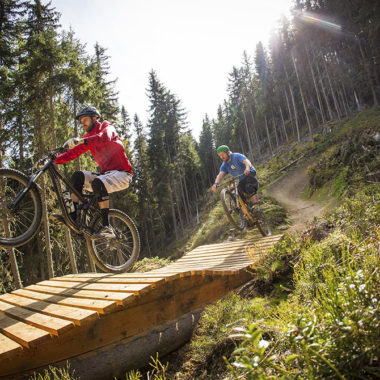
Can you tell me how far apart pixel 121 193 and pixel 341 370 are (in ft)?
80.4

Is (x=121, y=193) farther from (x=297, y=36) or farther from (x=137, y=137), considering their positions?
(x=297, y=36)

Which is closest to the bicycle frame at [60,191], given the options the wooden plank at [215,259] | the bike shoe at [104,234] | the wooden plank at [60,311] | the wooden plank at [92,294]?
the bike shoe at [104,234]

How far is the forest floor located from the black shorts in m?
1.55

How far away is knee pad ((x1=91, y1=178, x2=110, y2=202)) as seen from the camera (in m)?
4.21

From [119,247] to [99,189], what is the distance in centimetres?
136

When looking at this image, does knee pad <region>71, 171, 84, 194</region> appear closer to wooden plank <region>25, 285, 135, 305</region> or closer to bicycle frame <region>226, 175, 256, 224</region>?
wooden plank <region>25, 285, 135, 305</region>

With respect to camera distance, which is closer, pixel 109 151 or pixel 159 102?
pixel 109 151

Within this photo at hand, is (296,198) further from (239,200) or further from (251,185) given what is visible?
(239,200)

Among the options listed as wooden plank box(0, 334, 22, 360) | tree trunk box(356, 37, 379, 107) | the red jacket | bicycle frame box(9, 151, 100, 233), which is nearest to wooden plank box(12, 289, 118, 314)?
wooden plank box(0, 334, 22, 360)

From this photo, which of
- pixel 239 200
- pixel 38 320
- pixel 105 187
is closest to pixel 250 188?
pixel 239 200

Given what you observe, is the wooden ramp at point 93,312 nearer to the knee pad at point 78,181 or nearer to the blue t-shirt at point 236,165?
the knee pad at point 78,181

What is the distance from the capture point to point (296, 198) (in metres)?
14.0

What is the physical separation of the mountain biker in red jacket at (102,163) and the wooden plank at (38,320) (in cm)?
134

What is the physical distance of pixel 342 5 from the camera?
3075 centimetres
